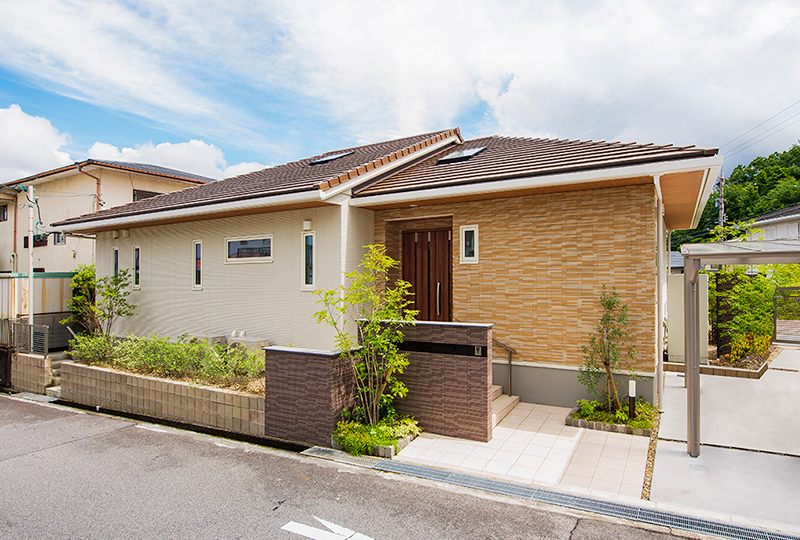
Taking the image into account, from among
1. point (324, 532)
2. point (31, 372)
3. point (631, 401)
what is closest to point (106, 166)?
point (31, 372)

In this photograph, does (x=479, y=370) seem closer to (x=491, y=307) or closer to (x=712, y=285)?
(x=491, y=307)

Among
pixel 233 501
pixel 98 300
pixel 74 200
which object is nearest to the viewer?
pixel 233 501

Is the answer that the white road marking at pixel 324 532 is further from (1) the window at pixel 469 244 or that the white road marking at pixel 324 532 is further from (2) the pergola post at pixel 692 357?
(1) the window at pixel 469 244

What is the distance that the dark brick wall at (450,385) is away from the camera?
554 cm

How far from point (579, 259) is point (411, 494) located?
4.27m

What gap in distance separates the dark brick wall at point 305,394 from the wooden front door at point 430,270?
2.74 meters

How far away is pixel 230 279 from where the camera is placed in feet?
31.1

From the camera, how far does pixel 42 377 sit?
29.8ft

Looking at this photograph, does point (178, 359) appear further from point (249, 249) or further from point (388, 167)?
point (388, 167)

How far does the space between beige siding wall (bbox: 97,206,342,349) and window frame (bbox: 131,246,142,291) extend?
0.36ft

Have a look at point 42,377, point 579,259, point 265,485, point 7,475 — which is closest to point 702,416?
point 579,259

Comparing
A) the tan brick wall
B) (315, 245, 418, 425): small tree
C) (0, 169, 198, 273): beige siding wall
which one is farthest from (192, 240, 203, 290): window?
(0, 169, 198, 273): beige siding wall

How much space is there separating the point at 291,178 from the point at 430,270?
371 centimetres

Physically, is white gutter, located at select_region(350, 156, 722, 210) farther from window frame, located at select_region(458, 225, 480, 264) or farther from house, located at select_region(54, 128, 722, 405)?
window frame, located at select_region(458, 225, 480, 264)
